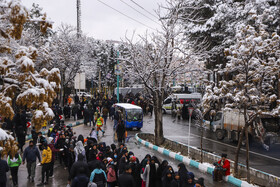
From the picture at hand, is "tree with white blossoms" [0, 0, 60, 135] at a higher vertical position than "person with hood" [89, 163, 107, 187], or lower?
higher

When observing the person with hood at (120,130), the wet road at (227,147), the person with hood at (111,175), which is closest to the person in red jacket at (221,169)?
the wet road at (227,147)

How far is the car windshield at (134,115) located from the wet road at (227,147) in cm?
136

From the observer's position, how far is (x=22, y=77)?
6152 mm

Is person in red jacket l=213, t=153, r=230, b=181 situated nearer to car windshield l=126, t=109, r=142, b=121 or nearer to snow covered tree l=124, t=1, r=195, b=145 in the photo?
snow covered tree l=124, t=1, r=195, b=145

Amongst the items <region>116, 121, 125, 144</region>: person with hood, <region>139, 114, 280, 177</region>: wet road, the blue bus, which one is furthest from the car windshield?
<region>116, 121, 125, 144</region>: person with hood

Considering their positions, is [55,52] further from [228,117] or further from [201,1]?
[228,117]

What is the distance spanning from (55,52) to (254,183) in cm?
2832

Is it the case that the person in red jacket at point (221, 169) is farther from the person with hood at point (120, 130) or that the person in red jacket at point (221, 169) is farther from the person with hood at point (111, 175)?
the person with hood at point (120, 130)

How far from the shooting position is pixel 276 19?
20.5 m

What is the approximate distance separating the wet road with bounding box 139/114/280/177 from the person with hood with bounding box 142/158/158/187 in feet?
23.6

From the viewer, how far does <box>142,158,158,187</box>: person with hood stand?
362 inches

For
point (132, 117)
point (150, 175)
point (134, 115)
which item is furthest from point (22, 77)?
point (134, 115)

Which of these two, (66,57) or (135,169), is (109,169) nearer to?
(135,169)

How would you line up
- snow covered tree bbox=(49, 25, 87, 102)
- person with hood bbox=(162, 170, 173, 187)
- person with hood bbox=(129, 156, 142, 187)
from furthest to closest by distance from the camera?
snow covered tree bbox=(49, 25, 87, 102)
person with hood bbox=(129, 156, 142, 187)
person with hood bbox=(162, 170, 173, 187)
